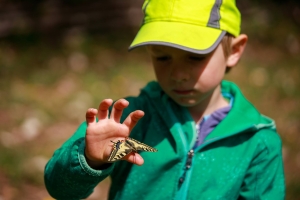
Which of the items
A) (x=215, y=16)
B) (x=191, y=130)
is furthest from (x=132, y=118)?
(x=215, y=16)

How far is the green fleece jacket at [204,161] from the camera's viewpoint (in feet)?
5.62

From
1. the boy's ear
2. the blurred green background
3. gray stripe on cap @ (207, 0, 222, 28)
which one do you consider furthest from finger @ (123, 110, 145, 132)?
the blurred green background

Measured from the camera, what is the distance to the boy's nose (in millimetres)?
1654

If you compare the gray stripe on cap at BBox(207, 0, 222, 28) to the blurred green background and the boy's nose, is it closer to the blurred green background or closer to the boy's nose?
the boy's nose

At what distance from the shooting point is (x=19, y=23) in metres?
4.59

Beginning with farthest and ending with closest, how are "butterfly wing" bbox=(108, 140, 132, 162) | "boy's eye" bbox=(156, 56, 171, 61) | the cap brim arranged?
"boy's eye" bbox=(156, 56, 171, 61)
the cap brim
"butterfly wing" bbox=(108, 140, 132, 162)

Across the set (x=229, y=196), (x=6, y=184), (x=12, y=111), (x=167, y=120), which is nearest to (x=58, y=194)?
(x=167, y=120)

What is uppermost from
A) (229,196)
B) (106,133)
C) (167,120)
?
(106,133)

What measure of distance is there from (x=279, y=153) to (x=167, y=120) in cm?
47

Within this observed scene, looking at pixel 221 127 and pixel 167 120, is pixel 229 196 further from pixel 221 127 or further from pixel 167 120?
pixel 167 120

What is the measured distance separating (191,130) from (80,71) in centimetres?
247

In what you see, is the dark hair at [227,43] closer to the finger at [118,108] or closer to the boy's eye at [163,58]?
the boy's eye at [163,58]

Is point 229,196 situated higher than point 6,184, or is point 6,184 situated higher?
point 229,196

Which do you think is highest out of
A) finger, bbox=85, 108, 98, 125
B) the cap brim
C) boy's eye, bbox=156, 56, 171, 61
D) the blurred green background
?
the cap brim
